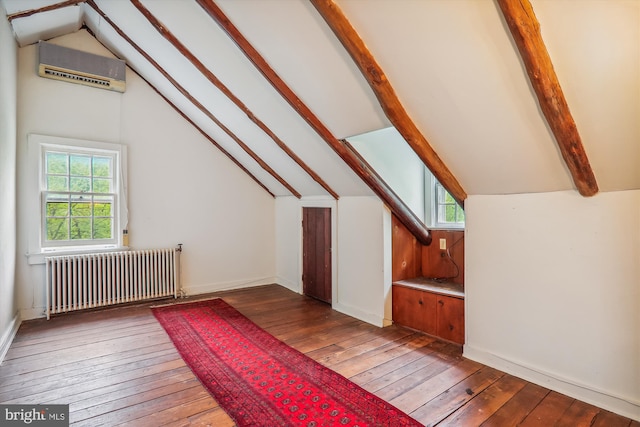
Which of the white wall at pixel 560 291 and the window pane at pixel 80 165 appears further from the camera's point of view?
the window pane at pixel 80 165

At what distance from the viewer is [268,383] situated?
2.33 meters

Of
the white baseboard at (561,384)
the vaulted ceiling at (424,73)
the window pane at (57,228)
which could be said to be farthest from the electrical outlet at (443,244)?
the window pane at (57,228)

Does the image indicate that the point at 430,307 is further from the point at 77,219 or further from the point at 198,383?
the point at 77,219

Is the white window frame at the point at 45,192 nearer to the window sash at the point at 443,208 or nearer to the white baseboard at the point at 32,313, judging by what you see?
the white baseboard at the point at 32,313

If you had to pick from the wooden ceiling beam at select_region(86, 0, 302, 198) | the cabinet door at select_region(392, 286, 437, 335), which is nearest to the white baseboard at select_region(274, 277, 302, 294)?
the wooden ceiling beam at select_region(86, 0, 302, 198)

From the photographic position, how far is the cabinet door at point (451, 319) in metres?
2.97

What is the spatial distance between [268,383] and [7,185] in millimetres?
3131

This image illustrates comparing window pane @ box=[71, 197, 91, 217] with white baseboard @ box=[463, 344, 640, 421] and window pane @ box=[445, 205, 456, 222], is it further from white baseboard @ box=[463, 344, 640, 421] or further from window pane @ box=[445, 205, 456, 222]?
white baseboard @ box=[463, 344, 640, 421]

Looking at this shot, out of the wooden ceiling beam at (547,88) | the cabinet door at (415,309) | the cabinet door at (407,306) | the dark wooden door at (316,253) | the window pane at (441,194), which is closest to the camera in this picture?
the wooden ceiling beam at (547,88)

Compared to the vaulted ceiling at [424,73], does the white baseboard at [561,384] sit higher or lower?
lower

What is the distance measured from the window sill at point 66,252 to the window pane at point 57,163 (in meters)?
0.98

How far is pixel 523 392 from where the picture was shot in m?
2.24

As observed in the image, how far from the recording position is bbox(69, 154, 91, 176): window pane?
4.02 m

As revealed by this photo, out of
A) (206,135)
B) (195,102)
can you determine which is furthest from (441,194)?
(206,135)
